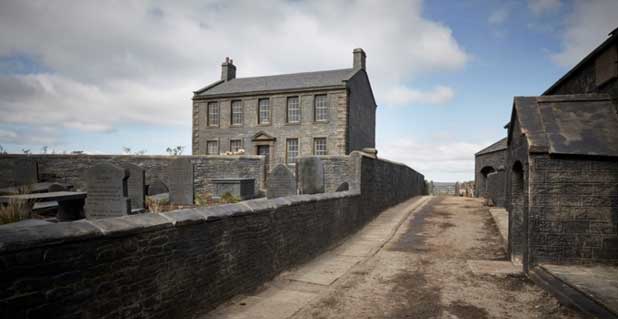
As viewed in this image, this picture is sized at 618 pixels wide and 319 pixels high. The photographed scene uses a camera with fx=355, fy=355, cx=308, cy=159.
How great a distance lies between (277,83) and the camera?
99.5ft

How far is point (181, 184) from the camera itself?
55.8 ft

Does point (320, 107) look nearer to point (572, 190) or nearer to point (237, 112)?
point (237, 112)

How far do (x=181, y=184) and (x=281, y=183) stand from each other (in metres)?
6.23

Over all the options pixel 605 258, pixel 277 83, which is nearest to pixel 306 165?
pixel 605 258

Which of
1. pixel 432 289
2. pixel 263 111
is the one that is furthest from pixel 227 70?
pixel 432 289

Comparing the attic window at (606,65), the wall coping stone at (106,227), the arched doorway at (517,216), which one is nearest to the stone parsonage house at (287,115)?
the arched doorway at (517,216)

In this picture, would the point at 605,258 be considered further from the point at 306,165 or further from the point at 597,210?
the point at 306,165

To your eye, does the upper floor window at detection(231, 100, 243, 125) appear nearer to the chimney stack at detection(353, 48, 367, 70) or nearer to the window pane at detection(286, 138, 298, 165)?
the window pane at detection(286, 138, 298, 165)

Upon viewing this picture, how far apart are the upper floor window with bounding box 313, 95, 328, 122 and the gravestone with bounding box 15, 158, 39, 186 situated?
17654mm

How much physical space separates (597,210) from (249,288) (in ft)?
21.0

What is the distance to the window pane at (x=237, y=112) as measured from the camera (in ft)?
96.8

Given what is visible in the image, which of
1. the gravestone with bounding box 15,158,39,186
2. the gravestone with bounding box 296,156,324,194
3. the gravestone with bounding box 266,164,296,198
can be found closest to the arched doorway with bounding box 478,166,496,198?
the gravestone with bounding box 266,164,296,198

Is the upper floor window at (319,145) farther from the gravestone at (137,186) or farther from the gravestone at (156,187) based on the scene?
the gravestone at (137,186)

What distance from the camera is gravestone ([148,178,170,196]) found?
1991 centimetres
